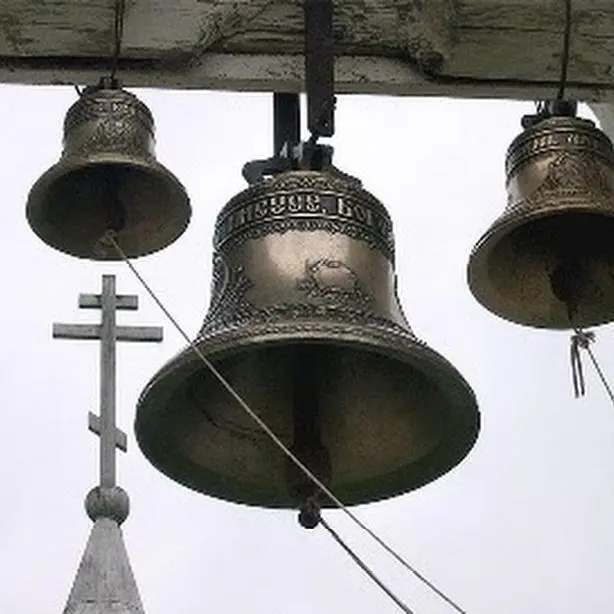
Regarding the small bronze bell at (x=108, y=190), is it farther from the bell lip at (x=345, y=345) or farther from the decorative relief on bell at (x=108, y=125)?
the bell lip at (x=345, y=345)

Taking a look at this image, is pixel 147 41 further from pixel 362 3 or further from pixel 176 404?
pixel 176 404

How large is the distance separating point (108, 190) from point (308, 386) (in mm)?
596

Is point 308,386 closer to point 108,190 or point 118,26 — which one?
point 108,190

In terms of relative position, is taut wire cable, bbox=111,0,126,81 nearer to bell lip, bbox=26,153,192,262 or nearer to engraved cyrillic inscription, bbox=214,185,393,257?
bell lip, bbox=26,153,192,262

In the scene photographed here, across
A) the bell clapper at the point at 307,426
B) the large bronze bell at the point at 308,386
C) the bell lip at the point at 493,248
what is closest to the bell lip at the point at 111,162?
the large bronze bell at the point at 308,386

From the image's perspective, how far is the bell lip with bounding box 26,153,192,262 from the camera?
463 cm

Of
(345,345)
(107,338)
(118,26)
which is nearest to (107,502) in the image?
(107,338)

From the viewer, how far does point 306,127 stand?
448 centimetres

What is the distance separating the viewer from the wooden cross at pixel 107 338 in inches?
442

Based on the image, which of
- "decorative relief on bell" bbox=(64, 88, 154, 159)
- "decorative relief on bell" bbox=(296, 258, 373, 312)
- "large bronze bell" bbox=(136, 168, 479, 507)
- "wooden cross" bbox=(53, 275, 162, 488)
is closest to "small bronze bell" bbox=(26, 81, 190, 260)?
"decorative relief on bell" bbox=(64, 88, 154, 159)

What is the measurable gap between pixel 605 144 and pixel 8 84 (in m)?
1.20

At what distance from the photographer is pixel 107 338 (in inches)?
451

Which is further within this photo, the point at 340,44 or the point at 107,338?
the point at 107,338

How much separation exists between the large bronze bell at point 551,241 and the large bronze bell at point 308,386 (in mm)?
247
